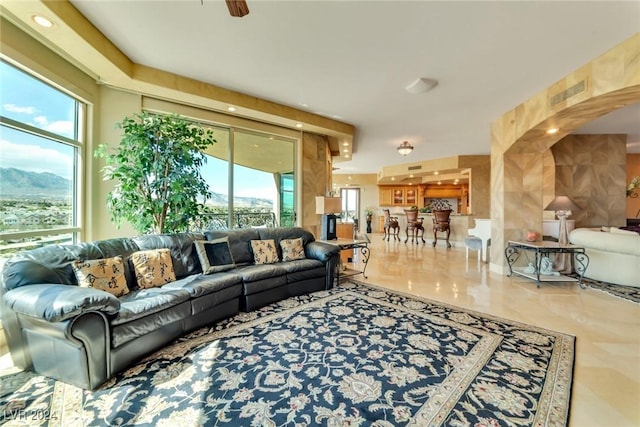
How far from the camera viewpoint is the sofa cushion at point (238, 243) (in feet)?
11.8

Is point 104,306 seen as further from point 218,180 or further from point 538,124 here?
point 538,124

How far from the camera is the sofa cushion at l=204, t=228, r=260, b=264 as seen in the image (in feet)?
11.8

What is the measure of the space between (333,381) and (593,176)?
7492mm

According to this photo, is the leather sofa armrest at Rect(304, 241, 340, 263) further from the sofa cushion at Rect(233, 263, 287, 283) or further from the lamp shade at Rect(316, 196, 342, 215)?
the lamp shade at Rect(316, 196, 342, 215)

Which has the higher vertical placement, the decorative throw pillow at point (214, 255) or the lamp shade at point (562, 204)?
the lamp shade at point (562, 204)

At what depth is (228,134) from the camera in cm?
456

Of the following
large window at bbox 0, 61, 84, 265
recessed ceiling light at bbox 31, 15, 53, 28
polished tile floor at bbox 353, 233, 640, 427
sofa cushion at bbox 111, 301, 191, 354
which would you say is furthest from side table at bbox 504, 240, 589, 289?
large window at bbox 0, 61, 84, 265

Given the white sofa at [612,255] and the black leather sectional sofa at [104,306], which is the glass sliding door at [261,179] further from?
the white sofa at [612,255]

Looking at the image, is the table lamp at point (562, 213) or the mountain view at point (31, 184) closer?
the mountain view at point (31, 184)

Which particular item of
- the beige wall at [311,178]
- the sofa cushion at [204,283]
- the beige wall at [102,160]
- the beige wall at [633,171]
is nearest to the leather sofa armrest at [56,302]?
the sofa cushion at [204,283]

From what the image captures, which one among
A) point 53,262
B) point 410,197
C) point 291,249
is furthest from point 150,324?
point 410,197

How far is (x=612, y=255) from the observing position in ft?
13.8

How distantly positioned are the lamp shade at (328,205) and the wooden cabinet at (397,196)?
27.4ft

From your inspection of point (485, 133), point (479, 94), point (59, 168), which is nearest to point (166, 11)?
point (59, 168)
